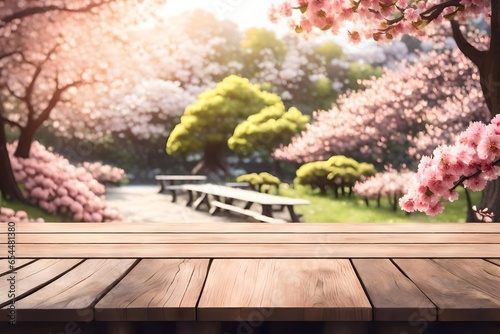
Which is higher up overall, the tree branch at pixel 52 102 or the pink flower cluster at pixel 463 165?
the tree branch at pixel 52 102

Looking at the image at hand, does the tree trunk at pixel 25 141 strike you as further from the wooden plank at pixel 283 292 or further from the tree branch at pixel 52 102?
the wooden plank at pixel 283 292

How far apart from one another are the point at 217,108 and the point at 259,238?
354 centimetres

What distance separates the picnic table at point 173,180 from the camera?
4.95 meters

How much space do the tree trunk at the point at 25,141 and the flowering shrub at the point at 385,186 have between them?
285cm

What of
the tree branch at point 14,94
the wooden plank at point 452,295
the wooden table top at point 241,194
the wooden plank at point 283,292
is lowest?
the wooden table top at point 241,194

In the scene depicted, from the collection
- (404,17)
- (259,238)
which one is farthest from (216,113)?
(259,238)

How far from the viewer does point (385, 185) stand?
471cm

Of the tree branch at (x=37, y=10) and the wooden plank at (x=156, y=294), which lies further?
the tree branch at (x=37, y=10)

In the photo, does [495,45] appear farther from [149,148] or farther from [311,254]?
[149,148]

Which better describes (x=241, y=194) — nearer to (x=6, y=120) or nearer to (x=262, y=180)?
(x=262, y=180)

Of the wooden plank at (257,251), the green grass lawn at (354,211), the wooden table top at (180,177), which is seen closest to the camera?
the wooden plank at (257,251)

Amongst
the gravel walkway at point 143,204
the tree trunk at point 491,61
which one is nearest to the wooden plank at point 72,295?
the tree trunk at point 491,61

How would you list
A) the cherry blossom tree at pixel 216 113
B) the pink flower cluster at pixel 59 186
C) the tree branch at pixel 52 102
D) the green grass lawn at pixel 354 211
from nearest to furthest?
the green grass lawn at pixel 354 211 → the pink flower cluster at pixel 59 186 → the tree branch at pixel 52 102 → the cherry blossom tree at pixel 216 113

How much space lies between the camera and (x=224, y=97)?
16.8ft
